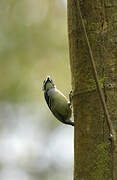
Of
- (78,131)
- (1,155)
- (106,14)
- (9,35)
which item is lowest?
(78,131)

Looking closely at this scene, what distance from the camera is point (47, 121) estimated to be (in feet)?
32.8

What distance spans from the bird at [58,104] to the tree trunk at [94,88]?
1.20 m

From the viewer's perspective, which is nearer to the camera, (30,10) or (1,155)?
(30,10)

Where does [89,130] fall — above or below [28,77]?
below

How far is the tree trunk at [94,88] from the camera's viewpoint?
209 cm

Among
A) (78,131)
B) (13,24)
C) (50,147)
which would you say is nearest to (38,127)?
(50,147)

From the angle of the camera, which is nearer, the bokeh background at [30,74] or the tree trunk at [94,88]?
the tree trunk at [94,88]

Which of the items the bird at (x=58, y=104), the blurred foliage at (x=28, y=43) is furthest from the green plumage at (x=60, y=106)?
the blurred foliage at (x=28, y=43)

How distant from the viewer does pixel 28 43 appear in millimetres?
9586

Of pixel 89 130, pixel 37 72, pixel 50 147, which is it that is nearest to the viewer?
pixel 89 130

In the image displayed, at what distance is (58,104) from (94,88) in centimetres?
148

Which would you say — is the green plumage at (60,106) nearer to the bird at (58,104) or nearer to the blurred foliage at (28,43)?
the bird at (58,104)

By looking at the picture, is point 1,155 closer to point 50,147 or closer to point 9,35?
point 50,147

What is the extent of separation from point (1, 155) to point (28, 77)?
2.05 m
